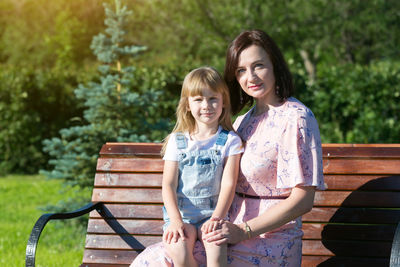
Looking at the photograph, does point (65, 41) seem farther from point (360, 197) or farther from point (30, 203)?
point (360, 197)

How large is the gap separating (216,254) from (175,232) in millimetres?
221

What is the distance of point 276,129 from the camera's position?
104 inches

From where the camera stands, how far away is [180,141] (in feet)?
9.12

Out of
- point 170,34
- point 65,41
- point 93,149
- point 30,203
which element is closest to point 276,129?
point 93,149

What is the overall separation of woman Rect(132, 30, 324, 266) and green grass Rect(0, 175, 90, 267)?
2605mm

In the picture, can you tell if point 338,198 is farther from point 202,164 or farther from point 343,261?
point 202,164

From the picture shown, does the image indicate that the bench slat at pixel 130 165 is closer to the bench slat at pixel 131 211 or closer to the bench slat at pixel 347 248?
the bench slat at pixel 131 211

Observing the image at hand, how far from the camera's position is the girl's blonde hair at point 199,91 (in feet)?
8.94

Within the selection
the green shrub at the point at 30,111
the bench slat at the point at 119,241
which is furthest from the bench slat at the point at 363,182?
the green shrub at the point at 30,111

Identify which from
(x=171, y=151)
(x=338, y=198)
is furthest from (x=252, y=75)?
(x=338, y=198)

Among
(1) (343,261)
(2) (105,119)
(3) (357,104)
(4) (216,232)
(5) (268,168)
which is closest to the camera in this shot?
(4) (216,232)

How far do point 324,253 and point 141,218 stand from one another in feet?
3.68

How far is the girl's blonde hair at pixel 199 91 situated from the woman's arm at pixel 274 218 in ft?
1.65

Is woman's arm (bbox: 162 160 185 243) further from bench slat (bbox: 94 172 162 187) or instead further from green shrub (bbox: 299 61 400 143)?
green shrub (bbox: 299 61 400 143)
